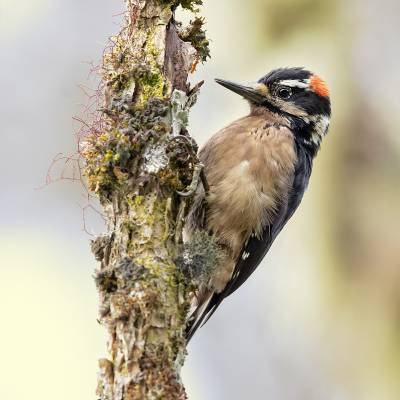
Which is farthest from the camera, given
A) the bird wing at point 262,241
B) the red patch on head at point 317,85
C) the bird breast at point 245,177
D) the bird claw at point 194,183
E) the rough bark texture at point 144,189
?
the red patch on head at point 317,85

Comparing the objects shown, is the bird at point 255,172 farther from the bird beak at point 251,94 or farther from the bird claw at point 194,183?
the bird claw at point 194,183

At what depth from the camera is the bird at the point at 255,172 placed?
4.57 meters

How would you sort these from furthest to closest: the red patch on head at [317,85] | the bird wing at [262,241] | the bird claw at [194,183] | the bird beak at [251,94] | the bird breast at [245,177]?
the red patch on head at [317,85], the bird beak at [251,94], the bird wing at [262,241], the bird breast at [245,177], the bird claw at [194,183]

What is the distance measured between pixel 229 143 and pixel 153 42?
3.92 ft

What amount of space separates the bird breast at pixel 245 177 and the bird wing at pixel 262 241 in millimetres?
49

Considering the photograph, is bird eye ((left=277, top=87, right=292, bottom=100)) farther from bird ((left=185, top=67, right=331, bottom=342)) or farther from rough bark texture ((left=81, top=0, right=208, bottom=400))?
rough bark texture ((left=81, top=0, right=208, bottom=400))

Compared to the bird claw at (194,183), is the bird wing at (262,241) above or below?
above

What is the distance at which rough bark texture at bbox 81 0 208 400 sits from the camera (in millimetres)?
2982

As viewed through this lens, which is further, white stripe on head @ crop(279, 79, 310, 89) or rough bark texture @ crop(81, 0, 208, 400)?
white stripe on head @ crop(279, 79, 310, 89)

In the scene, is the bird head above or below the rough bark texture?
above

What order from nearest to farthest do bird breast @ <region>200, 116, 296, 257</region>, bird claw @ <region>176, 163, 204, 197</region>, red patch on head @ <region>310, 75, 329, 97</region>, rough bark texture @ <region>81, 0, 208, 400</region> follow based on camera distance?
rough bark texture @ <region>81, 0, 208, 400</region> → bird claw @ <region>176, 163, 204, 197</region> → bird breast @ <region>200, 116, 296, 257</region> → red patch on head @ <region>310, 75, 329, 97</region>

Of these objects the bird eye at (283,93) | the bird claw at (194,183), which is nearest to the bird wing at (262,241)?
the bird eye at (283,93)

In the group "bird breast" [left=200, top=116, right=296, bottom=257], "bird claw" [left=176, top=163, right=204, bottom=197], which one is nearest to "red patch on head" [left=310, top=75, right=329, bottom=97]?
"bird breast" [left=200, top=116, right=296, bottom=257]

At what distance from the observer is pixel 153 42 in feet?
11.8
